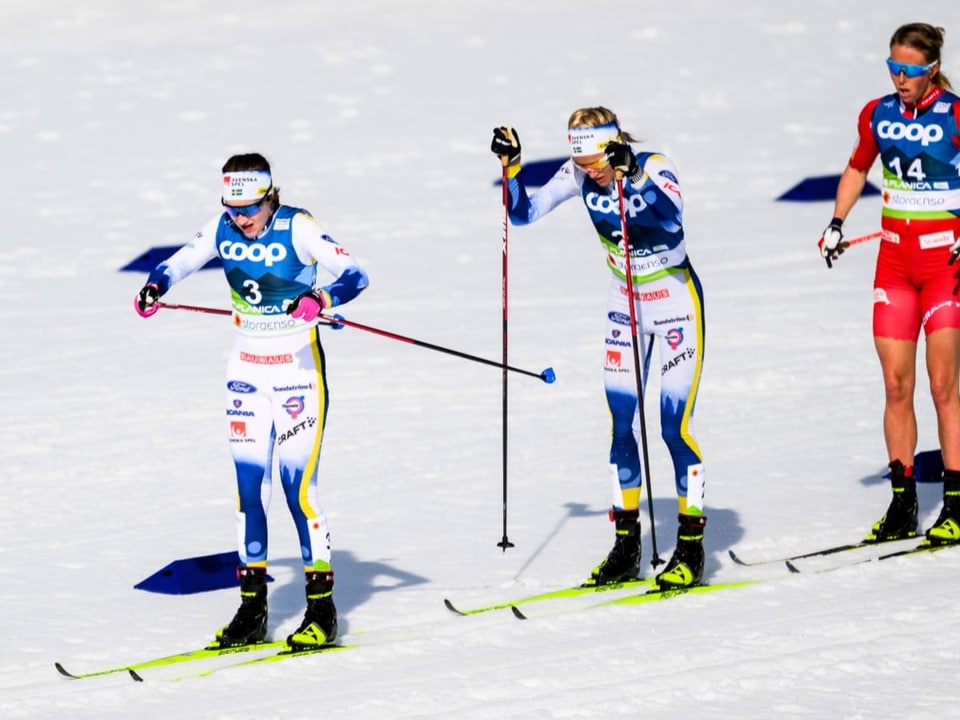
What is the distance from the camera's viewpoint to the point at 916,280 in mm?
8297

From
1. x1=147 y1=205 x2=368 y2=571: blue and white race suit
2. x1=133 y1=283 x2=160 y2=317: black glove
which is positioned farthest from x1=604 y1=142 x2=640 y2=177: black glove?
x1=133 y1=283 x2=160 y2=317: black glove

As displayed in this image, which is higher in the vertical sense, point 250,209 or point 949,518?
point 250,209

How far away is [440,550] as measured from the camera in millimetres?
8734

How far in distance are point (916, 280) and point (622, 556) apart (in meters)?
1.88

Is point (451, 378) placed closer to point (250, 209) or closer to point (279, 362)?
point (279, 362)

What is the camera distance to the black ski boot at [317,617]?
7.14m

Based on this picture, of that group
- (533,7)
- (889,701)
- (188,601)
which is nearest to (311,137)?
(533,7)

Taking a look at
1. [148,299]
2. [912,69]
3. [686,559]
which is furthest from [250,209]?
[912,69]

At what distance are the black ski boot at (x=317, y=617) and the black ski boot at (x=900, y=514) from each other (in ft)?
8.73

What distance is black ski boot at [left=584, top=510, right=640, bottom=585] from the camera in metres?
7.99

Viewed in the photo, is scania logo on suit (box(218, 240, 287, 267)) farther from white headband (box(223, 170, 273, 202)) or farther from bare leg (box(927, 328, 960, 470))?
bare leg (box(927, 328, 960, 470))

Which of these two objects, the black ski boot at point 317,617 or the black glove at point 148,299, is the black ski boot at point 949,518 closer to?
the black ski boot at point 317,617

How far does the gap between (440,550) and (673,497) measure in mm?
1481

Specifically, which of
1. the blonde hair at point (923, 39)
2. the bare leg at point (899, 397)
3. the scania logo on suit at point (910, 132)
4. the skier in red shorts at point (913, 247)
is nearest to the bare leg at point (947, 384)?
the skier in red shorts at point (913, 247)
